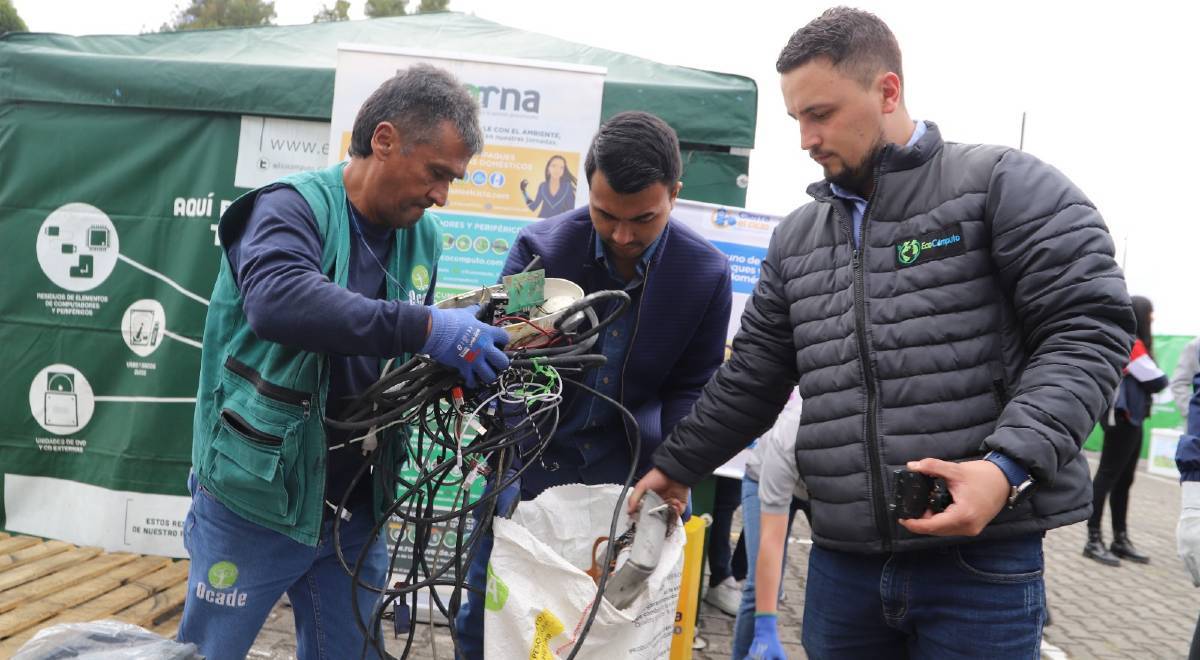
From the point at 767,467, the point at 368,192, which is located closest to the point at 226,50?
the point at 368,192

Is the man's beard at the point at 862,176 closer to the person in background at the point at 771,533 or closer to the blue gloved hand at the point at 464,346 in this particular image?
the blue gloved hand at the point at 464,346

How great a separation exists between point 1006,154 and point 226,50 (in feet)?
14.8

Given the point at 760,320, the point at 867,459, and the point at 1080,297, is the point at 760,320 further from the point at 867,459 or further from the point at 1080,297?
the point at 1080,297

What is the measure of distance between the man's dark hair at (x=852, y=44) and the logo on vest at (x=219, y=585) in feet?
5.69

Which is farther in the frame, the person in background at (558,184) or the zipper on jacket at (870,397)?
the person in background at (558,184)

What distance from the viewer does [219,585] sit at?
1.96 meters

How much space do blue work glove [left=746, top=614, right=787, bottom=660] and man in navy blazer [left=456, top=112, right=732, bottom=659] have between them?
3.69 ft

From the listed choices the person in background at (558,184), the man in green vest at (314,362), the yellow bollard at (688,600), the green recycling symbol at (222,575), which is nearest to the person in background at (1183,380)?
the person in background at (558,184)

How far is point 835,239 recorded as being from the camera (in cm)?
185

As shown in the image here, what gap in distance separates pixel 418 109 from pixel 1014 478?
148cm

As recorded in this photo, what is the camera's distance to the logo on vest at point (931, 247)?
164 cm

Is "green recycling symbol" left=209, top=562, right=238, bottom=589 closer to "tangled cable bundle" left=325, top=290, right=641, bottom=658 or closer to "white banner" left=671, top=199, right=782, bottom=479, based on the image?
"tangled cable bundle" left=325, top=290, right=641, bottom=658

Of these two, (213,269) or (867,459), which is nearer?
(867,459)

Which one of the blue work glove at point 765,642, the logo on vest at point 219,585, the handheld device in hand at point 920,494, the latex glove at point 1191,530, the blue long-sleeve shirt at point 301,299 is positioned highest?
the blue long-sleeve shirt at point 301,299
